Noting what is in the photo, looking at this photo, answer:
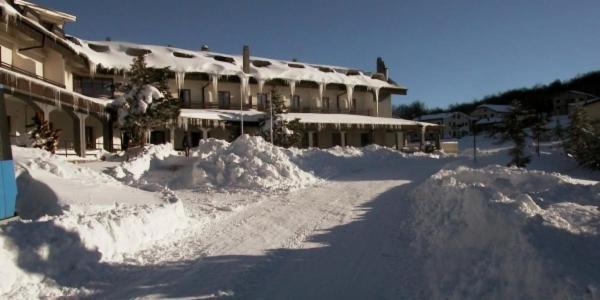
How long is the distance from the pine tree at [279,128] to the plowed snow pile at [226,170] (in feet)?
29.0

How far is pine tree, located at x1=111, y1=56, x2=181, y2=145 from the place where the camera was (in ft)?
70.7

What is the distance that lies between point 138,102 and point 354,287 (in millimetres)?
18208

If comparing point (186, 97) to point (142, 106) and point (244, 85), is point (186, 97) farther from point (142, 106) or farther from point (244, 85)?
point (142, 106)

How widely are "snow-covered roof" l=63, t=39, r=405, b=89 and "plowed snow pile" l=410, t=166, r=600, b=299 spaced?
2232 cm

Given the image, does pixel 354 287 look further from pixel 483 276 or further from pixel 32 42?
pixel 32 42

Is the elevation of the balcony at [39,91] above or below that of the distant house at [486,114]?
below

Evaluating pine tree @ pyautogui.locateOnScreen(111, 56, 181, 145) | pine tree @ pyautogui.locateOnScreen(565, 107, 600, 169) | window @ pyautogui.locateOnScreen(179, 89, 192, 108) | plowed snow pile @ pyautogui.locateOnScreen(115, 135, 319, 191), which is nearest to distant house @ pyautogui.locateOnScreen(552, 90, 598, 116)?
pine tree @ pyautogui.locateOnScreen(565, 107, 600, 169)

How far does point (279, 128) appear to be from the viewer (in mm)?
27047

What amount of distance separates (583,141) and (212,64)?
2349cm

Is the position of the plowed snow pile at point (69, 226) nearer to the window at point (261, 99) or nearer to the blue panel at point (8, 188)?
the blue panel at point (8, 188)

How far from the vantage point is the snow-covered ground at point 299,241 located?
5039 millimetres

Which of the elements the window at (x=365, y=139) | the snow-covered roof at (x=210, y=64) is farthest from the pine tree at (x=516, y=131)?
the snow-covered roof at (x=210, y=64)

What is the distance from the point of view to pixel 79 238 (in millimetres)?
6578

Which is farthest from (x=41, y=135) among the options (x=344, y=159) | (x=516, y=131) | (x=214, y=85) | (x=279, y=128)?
(x=516, y=131)
